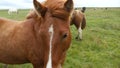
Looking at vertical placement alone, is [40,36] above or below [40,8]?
below

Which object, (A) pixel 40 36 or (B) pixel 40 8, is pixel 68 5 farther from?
(A) pixel 40 36

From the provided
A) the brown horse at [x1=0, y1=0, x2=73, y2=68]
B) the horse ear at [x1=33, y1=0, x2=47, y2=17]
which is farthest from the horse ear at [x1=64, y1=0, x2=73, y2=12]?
the horse ear at [x1=33, y1=0, x2=47, y2=17]

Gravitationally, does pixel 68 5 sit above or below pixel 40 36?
above

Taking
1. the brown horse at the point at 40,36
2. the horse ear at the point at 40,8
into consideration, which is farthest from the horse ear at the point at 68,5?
the horse ear at the point at 40,8

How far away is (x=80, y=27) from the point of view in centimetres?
1244

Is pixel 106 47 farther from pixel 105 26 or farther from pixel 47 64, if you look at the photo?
pixel 47 64

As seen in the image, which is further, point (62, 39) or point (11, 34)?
point (11, 34)

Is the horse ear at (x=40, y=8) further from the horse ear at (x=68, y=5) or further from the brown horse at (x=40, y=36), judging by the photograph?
the horse ear at (x=68, y=5)

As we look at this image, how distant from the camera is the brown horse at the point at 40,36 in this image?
3.23 metres

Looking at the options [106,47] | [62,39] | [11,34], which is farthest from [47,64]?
[106,47]

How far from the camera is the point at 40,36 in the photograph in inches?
135

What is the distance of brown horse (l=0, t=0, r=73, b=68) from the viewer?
323 centimetres

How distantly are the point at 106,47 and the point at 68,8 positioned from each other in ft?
24.2

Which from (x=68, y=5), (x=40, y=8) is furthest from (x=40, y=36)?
(x=68, y=5)
